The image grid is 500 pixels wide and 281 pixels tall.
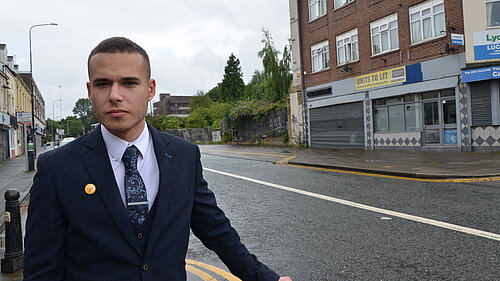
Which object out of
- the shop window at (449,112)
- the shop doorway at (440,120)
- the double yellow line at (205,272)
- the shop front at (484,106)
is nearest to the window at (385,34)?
the shop doorway at (440,120)

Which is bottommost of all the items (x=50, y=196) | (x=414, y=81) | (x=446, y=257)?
(x=446, y=257)

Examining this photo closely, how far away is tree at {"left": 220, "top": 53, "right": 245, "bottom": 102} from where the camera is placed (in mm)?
79000

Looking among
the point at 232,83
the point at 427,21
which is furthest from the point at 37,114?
the point at 427,21

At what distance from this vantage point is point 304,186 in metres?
9.92

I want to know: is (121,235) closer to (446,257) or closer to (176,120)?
(446,257)

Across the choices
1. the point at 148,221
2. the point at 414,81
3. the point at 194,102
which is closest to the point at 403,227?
the point at 148,221

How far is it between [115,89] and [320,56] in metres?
24.3

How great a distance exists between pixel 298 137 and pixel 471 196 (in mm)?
19141

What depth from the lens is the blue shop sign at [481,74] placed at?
14.8m

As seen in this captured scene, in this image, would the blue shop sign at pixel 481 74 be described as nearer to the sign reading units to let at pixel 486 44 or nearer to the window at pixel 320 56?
the sign reading units to let at pixel 486 44

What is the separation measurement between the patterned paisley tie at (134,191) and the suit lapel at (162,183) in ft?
0.19

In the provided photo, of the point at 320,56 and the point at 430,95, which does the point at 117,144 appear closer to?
the point at 430,95

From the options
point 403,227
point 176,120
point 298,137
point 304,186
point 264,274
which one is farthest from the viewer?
point 176,120

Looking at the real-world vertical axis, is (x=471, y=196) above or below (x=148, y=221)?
below
